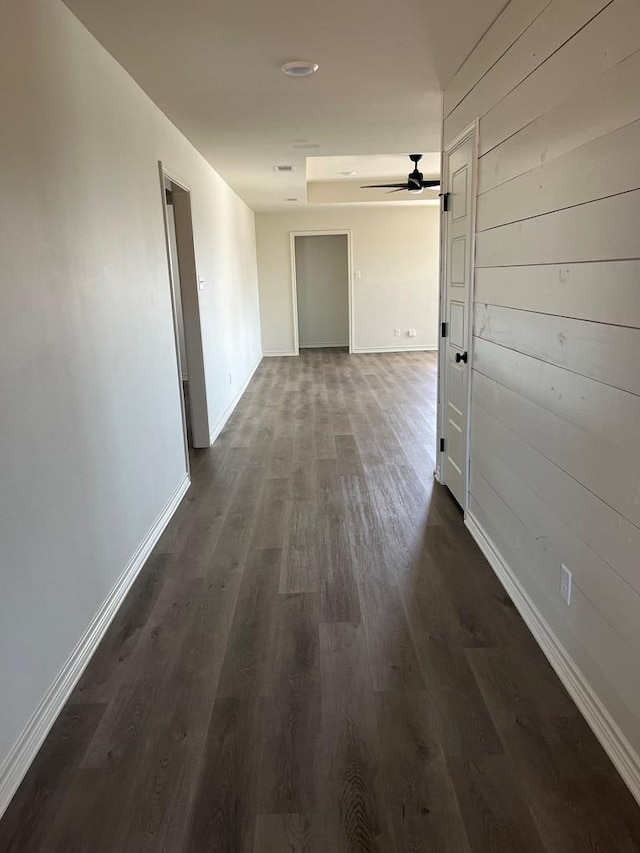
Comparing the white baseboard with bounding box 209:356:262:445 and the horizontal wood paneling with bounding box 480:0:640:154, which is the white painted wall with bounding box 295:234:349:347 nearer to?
the white baseboard with bounding box 209:356:262:445

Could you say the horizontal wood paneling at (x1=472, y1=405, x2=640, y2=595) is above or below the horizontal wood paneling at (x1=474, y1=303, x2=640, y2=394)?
below

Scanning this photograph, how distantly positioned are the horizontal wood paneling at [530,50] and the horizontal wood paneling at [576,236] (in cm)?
53

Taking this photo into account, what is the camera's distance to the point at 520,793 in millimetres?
1651

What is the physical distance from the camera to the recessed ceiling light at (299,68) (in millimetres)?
2963

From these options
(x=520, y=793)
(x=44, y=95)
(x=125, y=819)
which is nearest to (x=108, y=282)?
(x=44, y=95)

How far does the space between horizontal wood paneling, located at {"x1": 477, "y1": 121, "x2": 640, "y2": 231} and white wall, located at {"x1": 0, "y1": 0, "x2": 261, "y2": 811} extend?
1.72m

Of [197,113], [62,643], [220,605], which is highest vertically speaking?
[197,113]

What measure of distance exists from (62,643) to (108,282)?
1530 millimetres

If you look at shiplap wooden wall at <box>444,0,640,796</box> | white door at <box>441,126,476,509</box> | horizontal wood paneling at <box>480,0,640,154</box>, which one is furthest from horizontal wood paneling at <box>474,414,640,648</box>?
horizontal wood paneling at <box>480,0,640,154</box>

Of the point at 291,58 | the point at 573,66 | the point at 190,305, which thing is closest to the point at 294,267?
the point at 190,305

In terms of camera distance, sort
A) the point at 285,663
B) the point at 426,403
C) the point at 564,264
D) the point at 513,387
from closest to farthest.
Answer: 1. the point at 564,264
2. the point at 285,663
3. the point at 513,387
4. the point at 426,403

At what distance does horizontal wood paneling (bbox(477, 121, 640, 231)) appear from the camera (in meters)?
1.56

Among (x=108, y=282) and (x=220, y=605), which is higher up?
(x=108, y=282)

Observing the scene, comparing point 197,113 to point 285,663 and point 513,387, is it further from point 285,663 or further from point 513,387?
point 285,663
